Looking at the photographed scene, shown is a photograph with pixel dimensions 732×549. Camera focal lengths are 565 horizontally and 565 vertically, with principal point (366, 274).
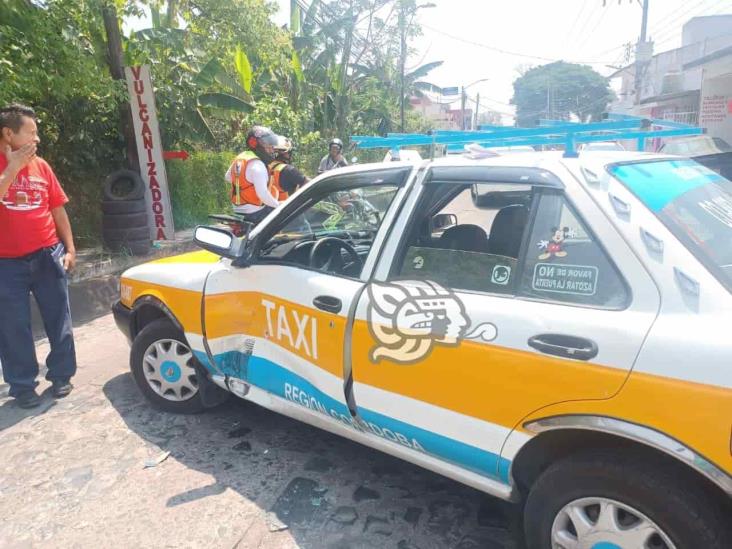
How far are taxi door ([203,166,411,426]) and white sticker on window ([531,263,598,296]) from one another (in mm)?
786

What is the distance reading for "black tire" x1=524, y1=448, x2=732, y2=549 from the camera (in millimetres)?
1736

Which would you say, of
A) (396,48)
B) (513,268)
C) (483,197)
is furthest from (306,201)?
(396,48)

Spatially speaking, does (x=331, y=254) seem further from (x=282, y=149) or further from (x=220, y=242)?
(x=282, y=149)

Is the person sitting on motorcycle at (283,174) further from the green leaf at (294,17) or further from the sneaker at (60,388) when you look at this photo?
the green leaf at (294,17)

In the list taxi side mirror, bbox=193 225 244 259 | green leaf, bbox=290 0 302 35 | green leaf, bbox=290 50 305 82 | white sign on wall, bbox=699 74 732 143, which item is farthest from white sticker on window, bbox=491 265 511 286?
white sign on wall, bbox=699 74 732 143

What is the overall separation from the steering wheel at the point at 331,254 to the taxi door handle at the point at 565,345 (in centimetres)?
124

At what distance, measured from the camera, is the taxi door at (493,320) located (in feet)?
6.33

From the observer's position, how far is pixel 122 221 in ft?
27.4

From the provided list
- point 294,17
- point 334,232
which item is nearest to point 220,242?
point 334,232

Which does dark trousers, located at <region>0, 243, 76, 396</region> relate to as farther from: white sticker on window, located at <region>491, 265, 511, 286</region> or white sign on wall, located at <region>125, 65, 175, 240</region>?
white sign on wall, located at <region>125, 65, 175, 240</region>

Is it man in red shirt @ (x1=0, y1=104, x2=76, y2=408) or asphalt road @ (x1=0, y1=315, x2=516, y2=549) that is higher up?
man in red shirt @ (x1=0, y1=104, x2=76, y2=408)

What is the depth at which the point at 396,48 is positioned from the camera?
22500 millimetres

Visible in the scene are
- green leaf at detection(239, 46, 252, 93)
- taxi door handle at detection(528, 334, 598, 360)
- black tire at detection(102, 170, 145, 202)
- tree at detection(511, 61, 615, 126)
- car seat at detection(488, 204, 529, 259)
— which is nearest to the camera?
taxi door handle at detection(528, 334, 598, 360)

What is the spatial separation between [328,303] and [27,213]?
2.49m
